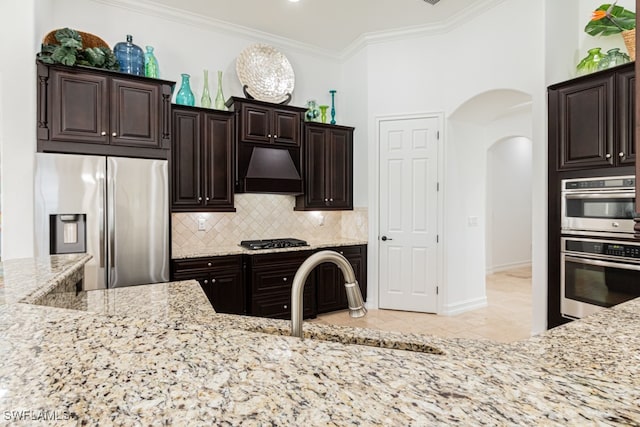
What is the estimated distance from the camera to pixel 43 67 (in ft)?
8.88

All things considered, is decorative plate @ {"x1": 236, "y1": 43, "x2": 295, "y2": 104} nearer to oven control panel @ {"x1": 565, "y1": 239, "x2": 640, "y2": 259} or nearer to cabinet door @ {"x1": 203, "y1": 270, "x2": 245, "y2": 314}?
cabinet door @ {"x1": 203, "y1": 270, "x2": 245, "y2": 314}

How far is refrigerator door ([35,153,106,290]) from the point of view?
8.54 ft

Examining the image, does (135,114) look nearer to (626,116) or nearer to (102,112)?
(102,112)

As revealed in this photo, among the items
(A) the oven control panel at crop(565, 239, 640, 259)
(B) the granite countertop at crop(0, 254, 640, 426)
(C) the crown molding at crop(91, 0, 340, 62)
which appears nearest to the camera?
(B) the granite countertop at crop(0, 254, 640, 426)

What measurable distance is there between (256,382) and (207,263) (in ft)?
9.98

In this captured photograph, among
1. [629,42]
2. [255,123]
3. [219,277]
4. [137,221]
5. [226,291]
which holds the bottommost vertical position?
[226,291]

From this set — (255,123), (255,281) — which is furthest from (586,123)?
(255,281)

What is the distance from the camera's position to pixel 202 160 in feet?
11.6

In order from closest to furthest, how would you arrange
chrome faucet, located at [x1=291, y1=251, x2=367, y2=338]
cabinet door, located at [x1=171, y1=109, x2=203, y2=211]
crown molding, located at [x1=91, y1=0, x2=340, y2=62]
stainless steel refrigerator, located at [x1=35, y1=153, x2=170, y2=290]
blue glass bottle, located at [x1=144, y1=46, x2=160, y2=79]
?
chrome faucet, located at [x1=291, y1=251, x2=367, y2=338] < stainless steel refrigerator, located at [x1=35, y1=153, x2=170, y2=290] < blue glass bottle, located at [x1=144, y1=46, x2=160, y2=79] < cabinet door, located at [x1=171, y1=109, x2=203, y2=211] < crown molding, located at [x1=91, y1=0, x2=340, y2=62]

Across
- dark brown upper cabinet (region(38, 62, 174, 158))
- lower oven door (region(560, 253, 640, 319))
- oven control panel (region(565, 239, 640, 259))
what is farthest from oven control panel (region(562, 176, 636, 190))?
dark brown upper cabinet (region(38, 62, 174, 158))

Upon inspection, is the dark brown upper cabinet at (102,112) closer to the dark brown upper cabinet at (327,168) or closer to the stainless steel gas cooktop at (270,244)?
the stainless steel gas cooktop at (270,244)

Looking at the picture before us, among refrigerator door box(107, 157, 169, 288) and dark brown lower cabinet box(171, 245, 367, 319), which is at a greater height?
refrigerator door box(107, 157, 169, 288)

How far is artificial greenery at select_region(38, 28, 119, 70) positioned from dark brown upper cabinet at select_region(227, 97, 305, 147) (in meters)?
1.20

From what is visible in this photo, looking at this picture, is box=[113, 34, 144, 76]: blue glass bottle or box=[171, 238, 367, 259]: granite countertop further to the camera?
box=[171, 238, 367, 259]: granite countertop
